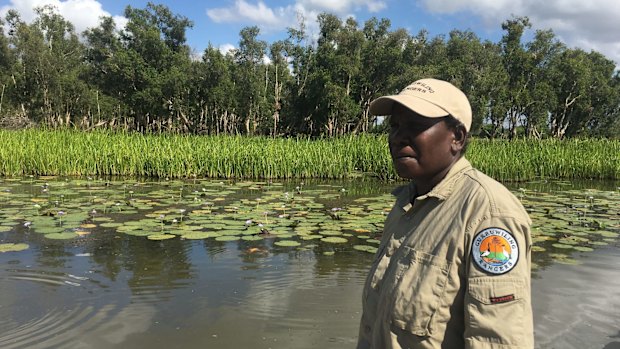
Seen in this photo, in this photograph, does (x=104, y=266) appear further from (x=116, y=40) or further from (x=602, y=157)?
(x=116, y=40)

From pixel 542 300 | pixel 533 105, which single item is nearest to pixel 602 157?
pixel 542 300

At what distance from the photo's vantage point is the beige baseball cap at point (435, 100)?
3.69 feet

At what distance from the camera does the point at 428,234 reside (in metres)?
1.10

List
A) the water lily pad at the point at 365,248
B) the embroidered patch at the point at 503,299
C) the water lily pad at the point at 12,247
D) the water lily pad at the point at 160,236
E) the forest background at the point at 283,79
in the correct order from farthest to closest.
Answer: the forest background at the point at 283,79
the water lily pad at the point at 160,236
the water lily pad at the point at 365,248
the water lily pad at the point at 12,247
the embroidered patch at the point at 503,299

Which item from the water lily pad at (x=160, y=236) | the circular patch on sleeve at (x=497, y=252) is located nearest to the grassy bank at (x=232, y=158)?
the water lily pad at (x=160, y=236)

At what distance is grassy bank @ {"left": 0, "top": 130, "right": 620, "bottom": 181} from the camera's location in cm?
1095

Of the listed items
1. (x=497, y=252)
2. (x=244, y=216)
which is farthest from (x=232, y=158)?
(x=497, y=252)

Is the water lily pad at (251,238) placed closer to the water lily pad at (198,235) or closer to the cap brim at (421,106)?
the water lily pad at (198,235)

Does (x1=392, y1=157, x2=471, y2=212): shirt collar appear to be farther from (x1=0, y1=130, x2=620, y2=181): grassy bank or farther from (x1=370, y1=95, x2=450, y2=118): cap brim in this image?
(x1=0, y1=130, x2=620, y2=181): grassy bank

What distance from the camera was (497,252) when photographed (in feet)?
3.18

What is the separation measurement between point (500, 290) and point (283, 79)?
33314 mm

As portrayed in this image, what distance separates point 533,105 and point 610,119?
14371 millimetres

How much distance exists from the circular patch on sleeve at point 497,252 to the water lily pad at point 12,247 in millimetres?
4889

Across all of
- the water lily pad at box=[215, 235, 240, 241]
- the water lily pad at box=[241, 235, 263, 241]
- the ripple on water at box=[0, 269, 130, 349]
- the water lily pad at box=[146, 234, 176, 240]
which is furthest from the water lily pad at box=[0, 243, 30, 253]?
the water lily pad at box=[241, 235, 263, 241]
